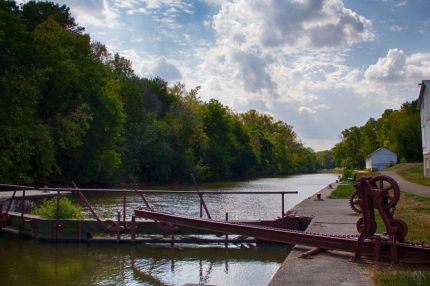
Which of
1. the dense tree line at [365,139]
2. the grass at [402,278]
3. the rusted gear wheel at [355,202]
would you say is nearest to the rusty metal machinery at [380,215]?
the rusted gear wheel at [355,202]

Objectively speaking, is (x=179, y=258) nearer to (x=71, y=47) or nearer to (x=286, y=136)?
(x=71, y=47)

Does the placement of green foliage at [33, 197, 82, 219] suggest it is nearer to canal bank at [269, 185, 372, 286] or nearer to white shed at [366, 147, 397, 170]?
canal bank at [269, 185, 372, 286]

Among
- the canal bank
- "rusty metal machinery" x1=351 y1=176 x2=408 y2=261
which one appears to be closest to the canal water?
the canal bank

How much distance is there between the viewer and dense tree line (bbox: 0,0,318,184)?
110 feet

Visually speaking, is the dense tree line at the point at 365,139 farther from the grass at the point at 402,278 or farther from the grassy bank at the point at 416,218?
the grass at the point at 402,278

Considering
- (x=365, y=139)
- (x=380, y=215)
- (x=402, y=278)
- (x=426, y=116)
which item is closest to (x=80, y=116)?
(x=426, y=116)

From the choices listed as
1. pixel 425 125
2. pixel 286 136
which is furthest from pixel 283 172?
pixel 425 125

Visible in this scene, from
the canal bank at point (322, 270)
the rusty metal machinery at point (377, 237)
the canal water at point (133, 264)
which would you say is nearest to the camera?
the canal bank at point (322, 270)

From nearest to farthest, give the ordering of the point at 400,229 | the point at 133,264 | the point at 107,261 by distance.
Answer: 1. the point at 400,229
2. the point at 133,264
3. the point at 107,261

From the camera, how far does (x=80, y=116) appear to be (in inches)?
1647

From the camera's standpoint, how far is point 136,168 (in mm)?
61844

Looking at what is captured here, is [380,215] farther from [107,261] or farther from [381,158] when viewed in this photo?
[381,158]

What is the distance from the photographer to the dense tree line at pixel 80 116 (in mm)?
33625

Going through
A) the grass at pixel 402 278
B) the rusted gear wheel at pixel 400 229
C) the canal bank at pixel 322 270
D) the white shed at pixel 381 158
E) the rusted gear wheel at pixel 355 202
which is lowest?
the canal bank at pixel 322 270
